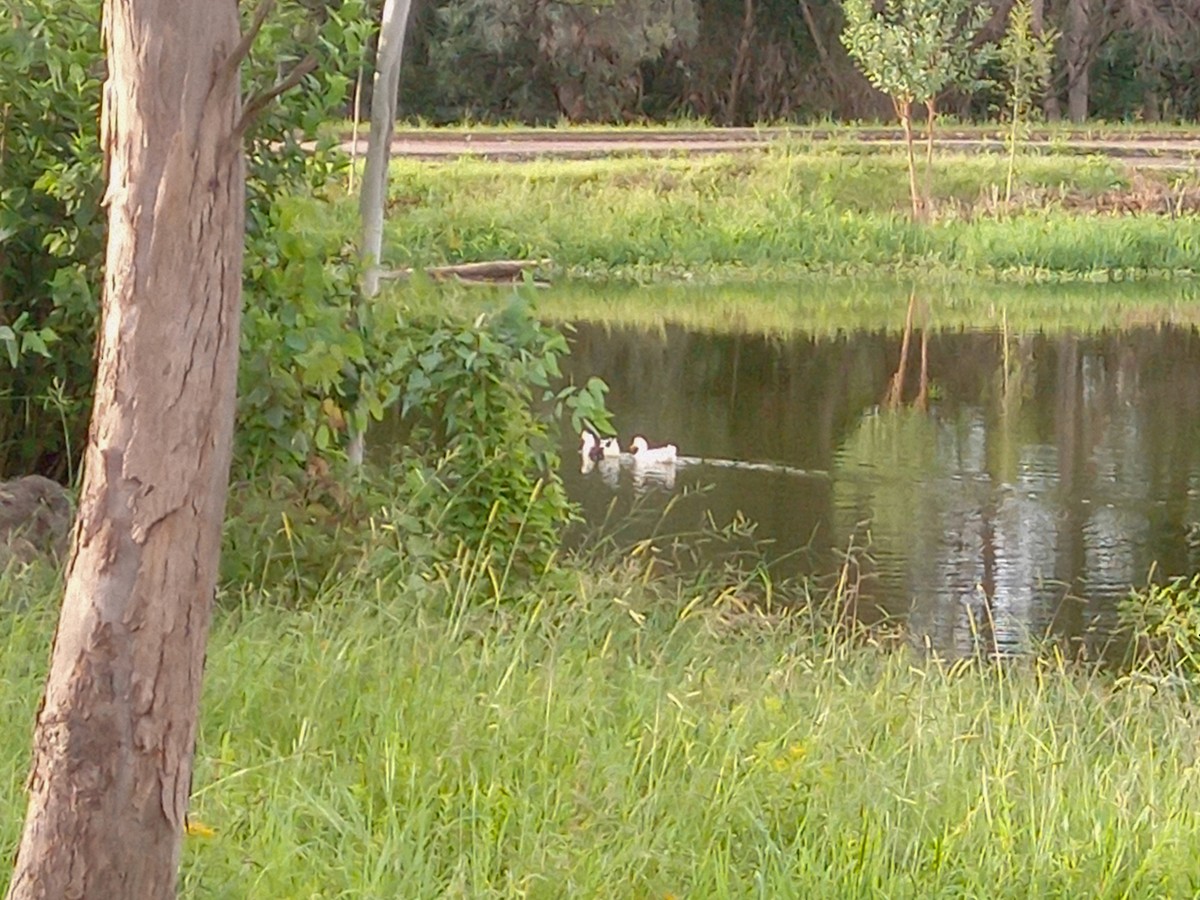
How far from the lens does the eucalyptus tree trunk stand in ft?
27.5

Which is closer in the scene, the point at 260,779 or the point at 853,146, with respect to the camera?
the point at 260,779

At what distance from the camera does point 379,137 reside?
8.57 m

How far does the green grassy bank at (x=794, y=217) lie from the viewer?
93.9 ft

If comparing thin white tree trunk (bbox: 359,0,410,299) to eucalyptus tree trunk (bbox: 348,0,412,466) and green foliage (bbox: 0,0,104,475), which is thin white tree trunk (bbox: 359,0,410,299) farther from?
green foliage (bbox: 0,0,104,475)

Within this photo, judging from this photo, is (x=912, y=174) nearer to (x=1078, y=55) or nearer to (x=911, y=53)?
(x=911, y=53)

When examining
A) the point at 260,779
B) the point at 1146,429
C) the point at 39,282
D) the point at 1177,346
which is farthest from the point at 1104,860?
the point at 1177,346

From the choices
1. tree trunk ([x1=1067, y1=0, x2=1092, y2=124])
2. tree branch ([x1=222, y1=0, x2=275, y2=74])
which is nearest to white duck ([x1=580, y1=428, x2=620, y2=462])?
tree branch ([x1=222, y1=0, x2=275, y2=74])

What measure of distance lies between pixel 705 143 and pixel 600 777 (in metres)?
30.1

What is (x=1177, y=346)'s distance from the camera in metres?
22.1

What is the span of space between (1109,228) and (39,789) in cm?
2766

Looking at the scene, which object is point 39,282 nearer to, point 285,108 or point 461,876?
point 285,108

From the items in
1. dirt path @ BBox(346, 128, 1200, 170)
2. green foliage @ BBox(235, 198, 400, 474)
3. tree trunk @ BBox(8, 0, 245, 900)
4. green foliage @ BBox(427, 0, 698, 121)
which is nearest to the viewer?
tree trunk @ BBox(8, 0, 245, 900)

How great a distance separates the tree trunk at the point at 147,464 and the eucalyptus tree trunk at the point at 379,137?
4.73m

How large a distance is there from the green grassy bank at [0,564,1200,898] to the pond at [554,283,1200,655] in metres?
3.09
